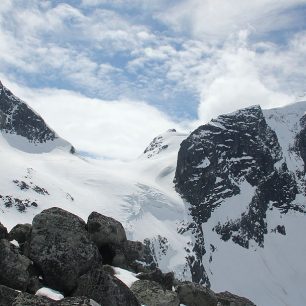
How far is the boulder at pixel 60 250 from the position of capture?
86.3ft

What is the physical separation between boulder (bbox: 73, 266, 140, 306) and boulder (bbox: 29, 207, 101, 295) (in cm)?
137

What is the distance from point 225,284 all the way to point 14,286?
173 metres

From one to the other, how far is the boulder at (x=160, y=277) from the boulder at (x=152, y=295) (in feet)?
12.4

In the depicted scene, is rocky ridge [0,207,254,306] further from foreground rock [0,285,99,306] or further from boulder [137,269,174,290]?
boulder [137,269,174,290]

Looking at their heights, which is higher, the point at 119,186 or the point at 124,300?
the point at 119,186

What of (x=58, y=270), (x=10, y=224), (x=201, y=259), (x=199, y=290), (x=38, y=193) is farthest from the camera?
(x=201, y=259)

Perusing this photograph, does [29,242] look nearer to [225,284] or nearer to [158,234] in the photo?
[158,234]

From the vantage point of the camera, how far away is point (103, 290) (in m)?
24.4

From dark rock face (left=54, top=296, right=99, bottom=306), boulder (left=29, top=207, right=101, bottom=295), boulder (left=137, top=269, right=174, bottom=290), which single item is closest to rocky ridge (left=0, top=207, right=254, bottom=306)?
boulder (left=29, top=207, right=101, bottom=295)

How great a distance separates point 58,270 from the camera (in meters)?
26.3

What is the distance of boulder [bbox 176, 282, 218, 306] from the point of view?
31.0m

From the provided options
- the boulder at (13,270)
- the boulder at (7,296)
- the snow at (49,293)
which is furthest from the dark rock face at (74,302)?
the boulder at (13,270)

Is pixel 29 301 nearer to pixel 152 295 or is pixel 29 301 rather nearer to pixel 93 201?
pixel 152 295

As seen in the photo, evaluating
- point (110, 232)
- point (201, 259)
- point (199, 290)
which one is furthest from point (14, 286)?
point (201, 259)
